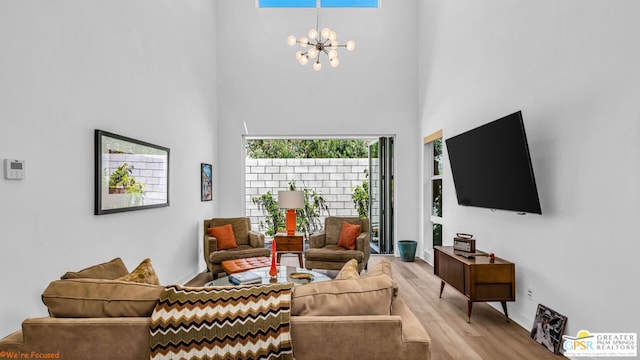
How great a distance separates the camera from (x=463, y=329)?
10.6 ft

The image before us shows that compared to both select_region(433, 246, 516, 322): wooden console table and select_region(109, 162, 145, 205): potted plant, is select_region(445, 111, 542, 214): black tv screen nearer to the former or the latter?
select_region(433, 246, 516, 322): wooden console table

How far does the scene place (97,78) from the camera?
2.92m

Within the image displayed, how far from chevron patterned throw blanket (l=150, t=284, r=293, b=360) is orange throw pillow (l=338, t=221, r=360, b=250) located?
3.57 meters

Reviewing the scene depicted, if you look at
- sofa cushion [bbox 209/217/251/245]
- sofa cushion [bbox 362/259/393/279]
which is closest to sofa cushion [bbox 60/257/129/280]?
sofa cushion [bbox 362/259/393/279]

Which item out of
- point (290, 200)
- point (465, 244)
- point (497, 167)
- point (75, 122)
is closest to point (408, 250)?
point (290, 200)

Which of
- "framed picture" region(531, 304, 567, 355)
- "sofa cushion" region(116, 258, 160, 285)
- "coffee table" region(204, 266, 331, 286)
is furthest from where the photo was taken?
"coffee table" region(204, 266, 331, 286)

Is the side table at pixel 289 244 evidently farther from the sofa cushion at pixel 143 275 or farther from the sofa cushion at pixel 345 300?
the sofa cushion at pixel 345 300

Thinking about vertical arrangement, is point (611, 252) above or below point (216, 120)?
below

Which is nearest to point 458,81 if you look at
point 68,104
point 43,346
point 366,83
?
point 366,83

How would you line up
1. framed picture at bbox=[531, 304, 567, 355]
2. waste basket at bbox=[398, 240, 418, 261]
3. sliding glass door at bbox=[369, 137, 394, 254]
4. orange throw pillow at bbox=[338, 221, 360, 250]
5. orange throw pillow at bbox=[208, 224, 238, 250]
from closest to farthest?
framed picture at bbox=[531, 304, 567, 355] < orange throw pillow at bbox=[208, 224, 238, 250] < orange throw pillow at bbox=[338, 221, 360, 250] < waste basket at bbox=[398, 240, 418, 261] < sliding glass door at bbox=[369, 137, 394, 254]

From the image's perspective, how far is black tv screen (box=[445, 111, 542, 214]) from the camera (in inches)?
115

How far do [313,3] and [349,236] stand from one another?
3.88 metres

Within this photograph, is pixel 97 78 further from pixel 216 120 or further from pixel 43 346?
pixel 216 120

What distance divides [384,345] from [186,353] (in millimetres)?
795
